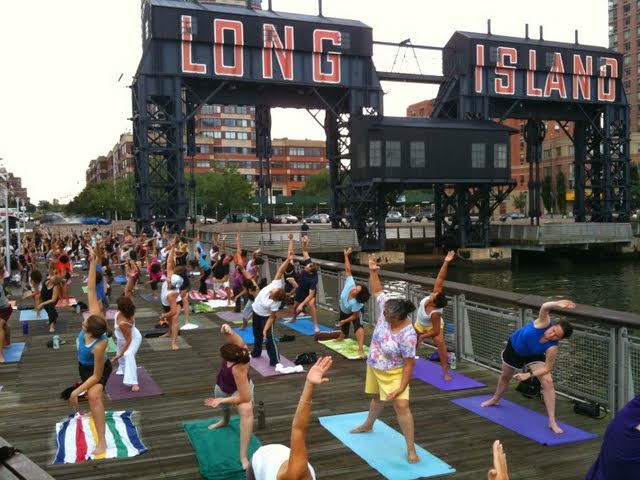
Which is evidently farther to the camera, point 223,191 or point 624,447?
point 223,191

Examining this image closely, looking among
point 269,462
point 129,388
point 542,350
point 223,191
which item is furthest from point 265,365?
point 223,191

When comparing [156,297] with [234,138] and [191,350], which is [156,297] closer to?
[191,350]

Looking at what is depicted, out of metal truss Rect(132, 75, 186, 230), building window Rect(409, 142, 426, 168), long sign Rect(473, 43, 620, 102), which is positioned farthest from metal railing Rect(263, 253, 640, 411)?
long sign Rect(473, 43, 620, 102)

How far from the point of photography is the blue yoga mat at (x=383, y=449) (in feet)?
21.3

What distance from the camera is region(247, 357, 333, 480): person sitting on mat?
3561 mm

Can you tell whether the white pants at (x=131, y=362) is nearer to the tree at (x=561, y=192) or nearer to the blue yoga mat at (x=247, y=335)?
the blue yoga mat at (x=247, y=335)

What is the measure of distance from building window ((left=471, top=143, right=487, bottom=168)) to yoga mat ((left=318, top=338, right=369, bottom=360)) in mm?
37520

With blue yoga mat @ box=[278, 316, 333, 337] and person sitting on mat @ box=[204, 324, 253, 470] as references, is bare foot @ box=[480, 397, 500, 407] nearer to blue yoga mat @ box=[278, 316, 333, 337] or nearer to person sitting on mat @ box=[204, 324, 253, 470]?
person sitting on mat @ box=[204, 324, 253, 470]

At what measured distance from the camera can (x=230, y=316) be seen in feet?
54.1

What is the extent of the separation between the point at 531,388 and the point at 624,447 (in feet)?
18.7

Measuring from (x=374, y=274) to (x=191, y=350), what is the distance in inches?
210

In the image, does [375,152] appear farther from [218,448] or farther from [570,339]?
[218,448]

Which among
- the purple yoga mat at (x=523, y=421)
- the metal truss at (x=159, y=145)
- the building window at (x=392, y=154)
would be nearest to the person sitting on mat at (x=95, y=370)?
the purple yoga mat at (x=523, y=421)

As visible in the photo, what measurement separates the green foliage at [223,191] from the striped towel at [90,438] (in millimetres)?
86998
